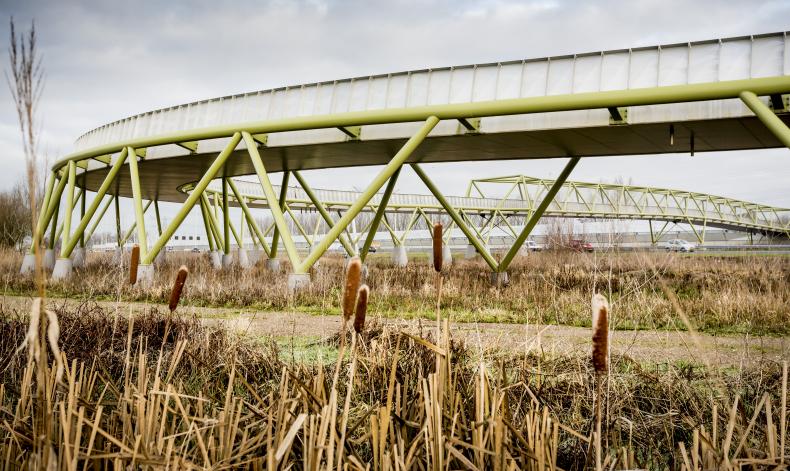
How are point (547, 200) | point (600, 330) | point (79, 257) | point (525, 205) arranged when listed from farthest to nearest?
point (525, 205), point (79, 257), point (547, 200), point (600, 330)

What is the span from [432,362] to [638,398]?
4.11 ft

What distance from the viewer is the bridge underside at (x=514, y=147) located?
925 centimetres

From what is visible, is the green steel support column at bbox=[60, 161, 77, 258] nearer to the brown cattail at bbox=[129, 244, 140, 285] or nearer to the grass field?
the grass field

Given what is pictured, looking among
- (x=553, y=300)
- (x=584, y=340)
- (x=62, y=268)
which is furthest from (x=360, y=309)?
(x=62, y=268)

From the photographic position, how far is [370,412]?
1.92 m

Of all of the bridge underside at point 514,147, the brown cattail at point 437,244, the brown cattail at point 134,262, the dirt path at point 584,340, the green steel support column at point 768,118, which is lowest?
the dirt path at point 584,340

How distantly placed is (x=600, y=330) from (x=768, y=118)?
7.96 m

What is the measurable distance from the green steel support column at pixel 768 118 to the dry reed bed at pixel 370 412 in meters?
4.75

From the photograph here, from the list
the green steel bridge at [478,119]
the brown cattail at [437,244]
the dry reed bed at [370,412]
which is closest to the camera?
the brown cattail at [437,244]

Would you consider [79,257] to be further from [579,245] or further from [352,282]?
[352,282]

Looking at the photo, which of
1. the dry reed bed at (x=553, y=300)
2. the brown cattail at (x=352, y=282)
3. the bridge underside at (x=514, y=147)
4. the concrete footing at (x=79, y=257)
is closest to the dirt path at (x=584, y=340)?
the dry reed bed at (x=553, y=300)

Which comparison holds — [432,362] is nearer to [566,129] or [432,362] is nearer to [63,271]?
[566,129]

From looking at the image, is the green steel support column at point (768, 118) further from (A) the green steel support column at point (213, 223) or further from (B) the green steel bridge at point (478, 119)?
(A) the green steel support column at point (213, 223)

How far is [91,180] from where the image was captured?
66.1 feet
